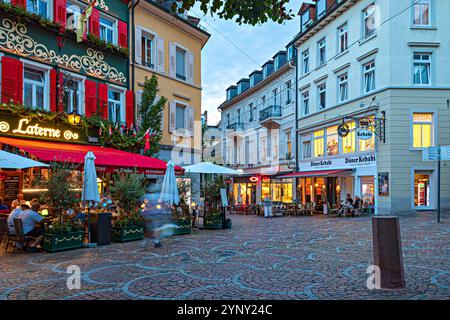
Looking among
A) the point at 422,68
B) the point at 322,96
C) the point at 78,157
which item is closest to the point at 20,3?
the point at 78,157

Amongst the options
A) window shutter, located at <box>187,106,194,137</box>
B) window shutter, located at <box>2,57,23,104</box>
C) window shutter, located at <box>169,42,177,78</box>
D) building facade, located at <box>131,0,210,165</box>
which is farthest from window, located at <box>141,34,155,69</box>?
window shutter, located at <box>2,57,23,104</box>

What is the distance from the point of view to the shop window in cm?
2077

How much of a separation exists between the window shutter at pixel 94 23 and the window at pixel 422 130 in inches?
651

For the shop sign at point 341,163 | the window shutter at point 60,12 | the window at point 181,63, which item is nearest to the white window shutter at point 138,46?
the window at point 181,63

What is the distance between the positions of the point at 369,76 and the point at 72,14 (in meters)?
16.2

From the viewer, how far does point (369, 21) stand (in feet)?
73.5

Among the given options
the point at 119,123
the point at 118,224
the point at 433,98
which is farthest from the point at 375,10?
the point at 118,224

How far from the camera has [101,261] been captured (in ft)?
27.3

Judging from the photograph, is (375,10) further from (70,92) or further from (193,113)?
(70,92)

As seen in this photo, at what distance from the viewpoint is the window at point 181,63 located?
21.6 metres

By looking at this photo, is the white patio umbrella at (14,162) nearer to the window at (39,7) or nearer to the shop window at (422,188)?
the window at (39,7)

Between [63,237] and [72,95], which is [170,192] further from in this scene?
[72,95]

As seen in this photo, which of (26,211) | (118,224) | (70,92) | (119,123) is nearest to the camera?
(26,211)

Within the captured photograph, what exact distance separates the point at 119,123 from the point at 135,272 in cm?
1124
